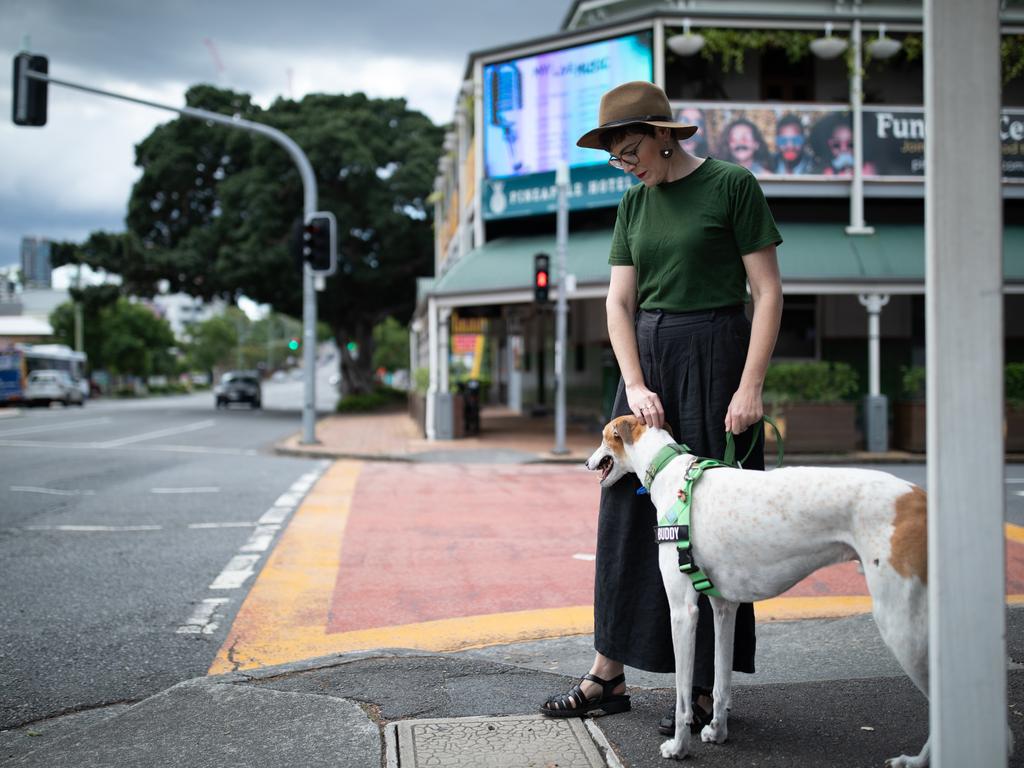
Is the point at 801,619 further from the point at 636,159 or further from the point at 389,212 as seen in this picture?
the point at 389,212

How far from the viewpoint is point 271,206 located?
3083cm

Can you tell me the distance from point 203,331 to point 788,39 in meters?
95.7

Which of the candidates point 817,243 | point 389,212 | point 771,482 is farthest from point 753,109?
point 389,212

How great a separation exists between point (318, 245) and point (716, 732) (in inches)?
563

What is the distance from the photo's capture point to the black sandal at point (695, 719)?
2902 millimetres

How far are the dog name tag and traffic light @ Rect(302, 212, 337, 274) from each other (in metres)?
14.0

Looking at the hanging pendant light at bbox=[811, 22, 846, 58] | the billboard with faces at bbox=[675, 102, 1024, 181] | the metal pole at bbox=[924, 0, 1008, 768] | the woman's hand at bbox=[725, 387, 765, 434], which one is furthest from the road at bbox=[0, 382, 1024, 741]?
the hanging pendant light at bbox=[811, 22, 846, 58]

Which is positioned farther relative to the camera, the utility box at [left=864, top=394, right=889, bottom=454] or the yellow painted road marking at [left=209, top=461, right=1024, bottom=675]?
the utility box at [left=864, top=394, right=889, bottom=454]

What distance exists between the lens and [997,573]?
6.03 feet

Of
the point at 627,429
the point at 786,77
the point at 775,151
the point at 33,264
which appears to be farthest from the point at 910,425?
the point at 33,264

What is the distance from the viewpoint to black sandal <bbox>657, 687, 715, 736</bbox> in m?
2.90

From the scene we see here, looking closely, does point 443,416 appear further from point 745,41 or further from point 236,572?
point 236,572

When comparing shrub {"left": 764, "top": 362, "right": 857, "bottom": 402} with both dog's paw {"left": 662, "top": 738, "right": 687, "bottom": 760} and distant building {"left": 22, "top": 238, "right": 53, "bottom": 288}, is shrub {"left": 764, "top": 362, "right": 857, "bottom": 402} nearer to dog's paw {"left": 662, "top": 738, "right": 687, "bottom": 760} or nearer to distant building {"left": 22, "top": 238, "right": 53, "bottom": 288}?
dog's paw {"left": 662, "top": 738, "right": 687, "bottom": 760}

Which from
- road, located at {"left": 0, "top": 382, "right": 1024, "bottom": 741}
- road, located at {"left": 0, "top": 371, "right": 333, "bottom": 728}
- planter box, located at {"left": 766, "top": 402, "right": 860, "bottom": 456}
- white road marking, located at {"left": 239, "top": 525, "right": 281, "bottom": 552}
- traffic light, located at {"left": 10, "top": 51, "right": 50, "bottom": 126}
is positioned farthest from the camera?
planter box, located at {"left": 766, "top": 402, "right": 860, "bottom": 456}
